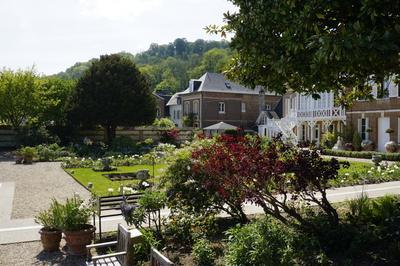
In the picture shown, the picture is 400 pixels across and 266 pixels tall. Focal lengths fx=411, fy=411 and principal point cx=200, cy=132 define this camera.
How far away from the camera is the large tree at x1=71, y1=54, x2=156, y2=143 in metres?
31.9

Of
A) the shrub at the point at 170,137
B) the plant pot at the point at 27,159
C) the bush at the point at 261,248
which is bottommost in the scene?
the plant pot at the point at 27,159

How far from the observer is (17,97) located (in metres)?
30.5

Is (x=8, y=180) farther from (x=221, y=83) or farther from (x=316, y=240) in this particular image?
(x=221, y=83)

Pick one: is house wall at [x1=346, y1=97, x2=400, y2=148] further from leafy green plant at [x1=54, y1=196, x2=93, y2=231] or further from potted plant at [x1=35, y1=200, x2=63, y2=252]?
potted plant at [x1=35, y1=200, x2=63, y2=252]

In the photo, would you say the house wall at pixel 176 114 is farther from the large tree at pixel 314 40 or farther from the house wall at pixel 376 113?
the large tree at pixel 314 40

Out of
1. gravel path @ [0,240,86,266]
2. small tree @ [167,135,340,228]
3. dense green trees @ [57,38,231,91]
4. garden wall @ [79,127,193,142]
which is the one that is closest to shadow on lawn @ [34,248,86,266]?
gravel path @ [0,240,86,266]

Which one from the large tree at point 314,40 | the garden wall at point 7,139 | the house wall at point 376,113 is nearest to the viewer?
the large tree at point 314,40

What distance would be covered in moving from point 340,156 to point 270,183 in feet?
67.5

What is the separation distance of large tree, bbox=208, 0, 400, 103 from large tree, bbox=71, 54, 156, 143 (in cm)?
2601

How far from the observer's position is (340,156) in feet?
85.1

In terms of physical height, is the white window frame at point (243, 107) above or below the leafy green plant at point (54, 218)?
above

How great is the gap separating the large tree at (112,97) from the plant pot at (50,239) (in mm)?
24963

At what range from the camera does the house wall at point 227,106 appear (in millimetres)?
47906


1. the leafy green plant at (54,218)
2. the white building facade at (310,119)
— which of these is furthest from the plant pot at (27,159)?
the leafy green plant at (54,218)
